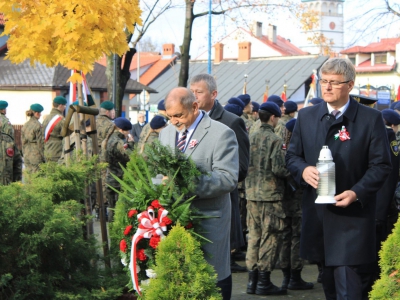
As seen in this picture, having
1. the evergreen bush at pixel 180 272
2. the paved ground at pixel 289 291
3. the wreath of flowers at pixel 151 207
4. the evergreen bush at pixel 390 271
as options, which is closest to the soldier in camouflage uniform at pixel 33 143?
the paved ground at pixel 289 291

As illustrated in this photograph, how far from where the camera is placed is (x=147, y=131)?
11.9m

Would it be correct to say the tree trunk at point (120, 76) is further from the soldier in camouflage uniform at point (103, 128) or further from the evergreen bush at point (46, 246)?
the evergreen bush at point (46, 246)

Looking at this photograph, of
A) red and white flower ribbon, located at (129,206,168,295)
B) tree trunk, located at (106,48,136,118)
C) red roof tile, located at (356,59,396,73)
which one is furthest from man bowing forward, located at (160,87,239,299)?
red roof tile, located at (356,59,396,73)

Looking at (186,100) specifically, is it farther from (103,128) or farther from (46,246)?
(103,128)

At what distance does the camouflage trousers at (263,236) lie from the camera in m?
8.16

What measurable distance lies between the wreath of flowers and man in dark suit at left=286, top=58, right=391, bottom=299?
91cm

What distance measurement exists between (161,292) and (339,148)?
5.53 feet

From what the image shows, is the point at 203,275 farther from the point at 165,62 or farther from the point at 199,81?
the point at 165,62

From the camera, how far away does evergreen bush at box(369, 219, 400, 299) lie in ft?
13.5

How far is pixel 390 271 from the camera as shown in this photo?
167 inches

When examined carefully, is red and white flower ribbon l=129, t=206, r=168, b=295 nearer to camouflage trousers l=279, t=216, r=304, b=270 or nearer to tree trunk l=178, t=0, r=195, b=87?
camouflage trousers l=279, t=216, r=304, b=270

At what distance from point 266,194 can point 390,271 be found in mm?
3963

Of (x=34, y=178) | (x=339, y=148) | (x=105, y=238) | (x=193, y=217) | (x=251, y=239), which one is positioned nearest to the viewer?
(x=193, y=217)

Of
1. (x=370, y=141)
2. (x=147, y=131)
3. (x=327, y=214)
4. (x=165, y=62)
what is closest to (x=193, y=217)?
(x=327, y=214)
